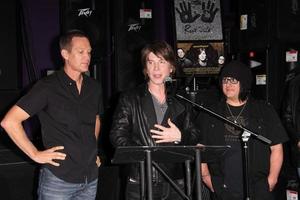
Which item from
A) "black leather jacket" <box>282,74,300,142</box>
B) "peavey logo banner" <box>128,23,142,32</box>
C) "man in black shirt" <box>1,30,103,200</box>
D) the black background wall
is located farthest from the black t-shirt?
the black background wall

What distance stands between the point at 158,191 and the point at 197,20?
8.81ft

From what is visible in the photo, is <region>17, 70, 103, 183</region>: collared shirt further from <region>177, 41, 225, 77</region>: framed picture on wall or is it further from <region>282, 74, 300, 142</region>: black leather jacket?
<region>177, 41, 225, 77</region>: framed picture on wall

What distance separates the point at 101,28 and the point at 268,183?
102 inches

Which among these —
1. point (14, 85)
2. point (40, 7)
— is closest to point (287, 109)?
point (14, 85)

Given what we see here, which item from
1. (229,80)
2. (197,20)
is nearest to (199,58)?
(197,20)

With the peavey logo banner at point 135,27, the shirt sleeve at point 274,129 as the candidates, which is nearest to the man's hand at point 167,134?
the shirt sleeve at point 274,129

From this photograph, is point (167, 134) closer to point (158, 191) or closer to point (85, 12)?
point (158, 191)

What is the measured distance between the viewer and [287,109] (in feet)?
11.0

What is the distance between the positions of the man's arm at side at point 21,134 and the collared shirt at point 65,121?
0.04 m

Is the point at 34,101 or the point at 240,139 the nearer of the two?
the point at 34,101

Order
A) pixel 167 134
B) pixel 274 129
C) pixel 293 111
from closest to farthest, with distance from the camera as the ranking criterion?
pixel 167 134
pixel 274 129
pixel 293 111

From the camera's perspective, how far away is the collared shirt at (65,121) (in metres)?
2.29

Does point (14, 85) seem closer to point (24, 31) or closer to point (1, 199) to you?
point (24, 31)

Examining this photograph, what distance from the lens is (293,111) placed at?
130 inches
